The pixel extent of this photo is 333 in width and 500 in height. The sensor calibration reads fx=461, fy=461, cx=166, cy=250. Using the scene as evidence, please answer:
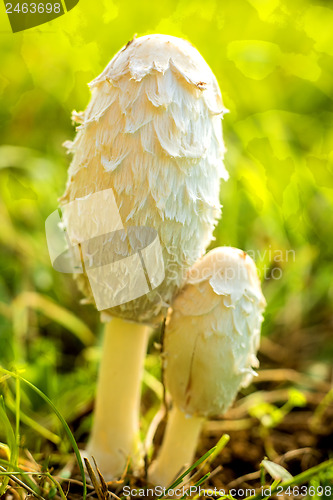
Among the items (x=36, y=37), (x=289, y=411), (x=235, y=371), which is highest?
(x=36, y=37)

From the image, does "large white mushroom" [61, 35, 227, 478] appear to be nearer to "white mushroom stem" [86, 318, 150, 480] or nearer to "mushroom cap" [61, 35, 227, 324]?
"mushroom cap" [61, 35, 227, 324]

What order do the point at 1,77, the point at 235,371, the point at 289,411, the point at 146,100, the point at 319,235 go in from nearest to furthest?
the point at 146,100, the point at 235,371, the point at 289,411, the point at 319,235, the point at 1,77

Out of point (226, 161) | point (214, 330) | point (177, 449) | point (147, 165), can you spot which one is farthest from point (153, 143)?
point (226, 161)

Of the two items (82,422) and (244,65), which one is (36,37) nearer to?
(244,65)

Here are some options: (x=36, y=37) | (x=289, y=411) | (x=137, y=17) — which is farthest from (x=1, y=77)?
(x=289, y=411)

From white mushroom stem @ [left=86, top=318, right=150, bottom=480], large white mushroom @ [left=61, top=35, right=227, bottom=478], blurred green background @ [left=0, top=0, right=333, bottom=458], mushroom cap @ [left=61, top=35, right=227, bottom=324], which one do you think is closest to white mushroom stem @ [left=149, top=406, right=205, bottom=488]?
white mushroom stem @ [left=86, top=318, right=150, bottom=480]

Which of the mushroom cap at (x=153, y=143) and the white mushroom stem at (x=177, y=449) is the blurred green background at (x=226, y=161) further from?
the mushroom cap at (x=153, y=143)

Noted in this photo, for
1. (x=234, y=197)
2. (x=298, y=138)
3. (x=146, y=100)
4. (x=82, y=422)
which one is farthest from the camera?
(x=298, y=138)

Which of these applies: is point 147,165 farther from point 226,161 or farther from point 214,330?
point 226,161

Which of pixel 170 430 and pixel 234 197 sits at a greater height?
pixel 234 197
